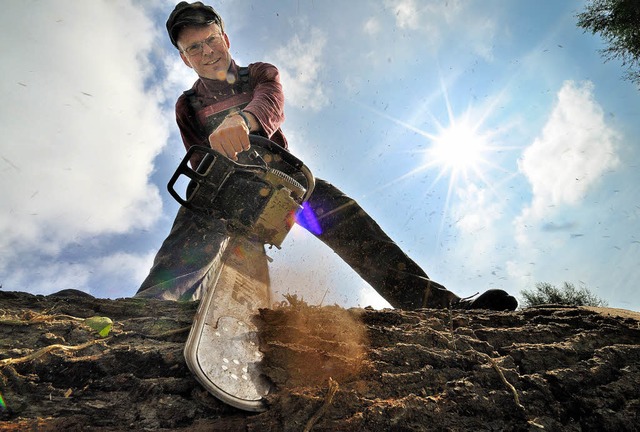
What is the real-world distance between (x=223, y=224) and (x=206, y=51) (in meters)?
1.84

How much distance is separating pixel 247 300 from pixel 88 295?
100 centimetres

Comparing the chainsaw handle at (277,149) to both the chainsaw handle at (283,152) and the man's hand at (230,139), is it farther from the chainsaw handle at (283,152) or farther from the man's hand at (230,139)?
the man's hand at (230,139)

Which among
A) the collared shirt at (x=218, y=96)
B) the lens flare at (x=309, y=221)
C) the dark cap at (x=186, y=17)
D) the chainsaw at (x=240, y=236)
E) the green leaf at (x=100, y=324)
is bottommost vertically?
the green leaf at (x=100, y=324)

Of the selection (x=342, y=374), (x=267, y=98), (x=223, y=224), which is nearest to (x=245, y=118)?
(x=267, y=98)

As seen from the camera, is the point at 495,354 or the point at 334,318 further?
the point at 334,318

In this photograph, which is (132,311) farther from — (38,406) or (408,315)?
(408,315)

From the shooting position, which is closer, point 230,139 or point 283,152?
point 230,139

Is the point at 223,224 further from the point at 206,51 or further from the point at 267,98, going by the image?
the point at 206,51

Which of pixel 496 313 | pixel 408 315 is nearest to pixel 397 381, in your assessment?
pixel 408 315

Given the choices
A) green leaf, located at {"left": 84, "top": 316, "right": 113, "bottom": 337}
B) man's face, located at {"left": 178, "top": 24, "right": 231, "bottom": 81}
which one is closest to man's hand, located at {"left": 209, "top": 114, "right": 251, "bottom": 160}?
green leaf, located at {"left": 84, "top": 316, "right": 113, "bottom": 337}

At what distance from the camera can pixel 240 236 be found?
2137 millimetres

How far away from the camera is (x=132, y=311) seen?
68.2 inches

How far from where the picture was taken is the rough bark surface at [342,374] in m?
1.02

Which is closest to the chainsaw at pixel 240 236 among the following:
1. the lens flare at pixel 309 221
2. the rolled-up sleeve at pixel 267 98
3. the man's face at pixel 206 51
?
the rolled-up sleeve at pixel 267 98
